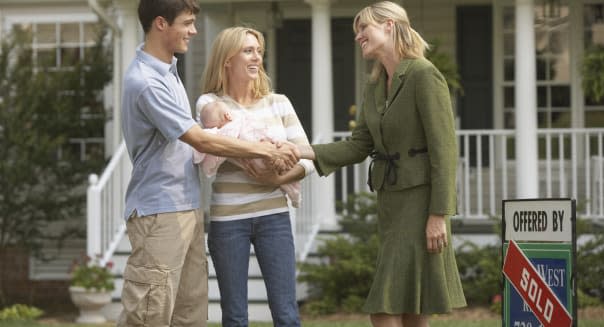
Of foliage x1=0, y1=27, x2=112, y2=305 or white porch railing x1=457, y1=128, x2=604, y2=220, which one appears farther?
foliage x1=0, y1=27, x2=112, y2=305

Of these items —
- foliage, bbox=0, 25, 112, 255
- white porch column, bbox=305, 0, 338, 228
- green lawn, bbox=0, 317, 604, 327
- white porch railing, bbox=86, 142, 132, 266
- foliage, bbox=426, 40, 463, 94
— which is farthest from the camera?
foliage, bbox=0, 25, 112, 255

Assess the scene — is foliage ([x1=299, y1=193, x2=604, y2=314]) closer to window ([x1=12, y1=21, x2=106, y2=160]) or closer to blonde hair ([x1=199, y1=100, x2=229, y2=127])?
window ([x1=12, y1=21, x2=106, y2=160])

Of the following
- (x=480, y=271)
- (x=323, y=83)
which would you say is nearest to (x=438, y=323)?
(x=480, y=271)

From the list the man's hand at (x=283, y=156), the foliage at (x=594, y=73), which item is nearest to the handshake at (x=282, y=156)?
the man's hand at (x=283, y=156)

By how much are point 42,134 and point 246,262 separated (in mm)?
7577

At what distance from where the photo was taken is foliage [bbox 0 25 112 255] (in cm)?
1135

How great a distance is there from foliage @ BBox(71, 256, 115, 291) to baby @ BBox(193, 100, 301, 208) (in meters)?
5.42

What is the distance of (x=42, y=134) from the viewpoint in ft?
38.2

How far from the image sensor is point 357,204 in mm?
10070

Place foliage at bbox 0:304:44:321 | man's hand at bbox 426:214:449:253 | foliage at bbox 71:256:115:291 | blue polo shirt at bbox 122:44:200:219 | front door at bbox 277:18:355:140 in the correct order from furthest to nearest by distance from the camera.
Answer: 1. front door at bbox 277:18:355:140
2. foliage at bbox 0:304:44:321
3. foliage at bbox 71:256:115:291
4. man's hand at bbox 426:214:449:253
5. blue polo shirt at bbox 122:44:200:219

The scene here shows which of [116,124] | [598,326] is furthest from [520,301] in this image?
[116,124]

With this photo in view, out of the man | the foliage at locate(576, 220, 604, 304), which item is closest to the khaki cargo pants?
the man

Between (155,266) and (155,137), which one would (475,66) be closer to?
(155,137)

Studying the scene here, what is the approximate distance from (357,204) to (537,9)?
354 centimetres
